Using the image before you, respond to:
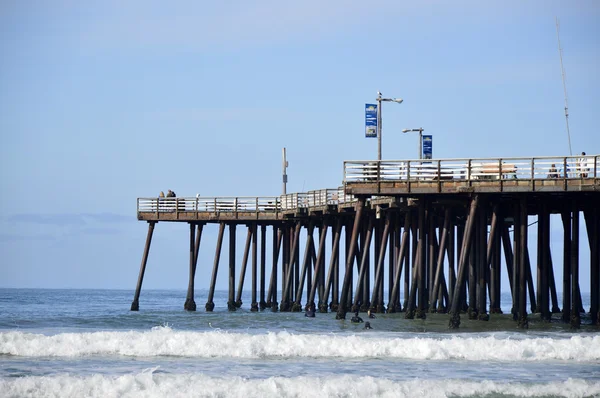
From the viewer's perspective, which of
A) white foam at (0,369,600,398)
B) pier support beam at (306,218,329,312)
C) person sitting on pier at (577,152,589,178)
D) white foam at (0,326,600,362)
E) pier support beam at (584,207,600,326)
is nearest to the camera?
white foam at (0,369,600,398)

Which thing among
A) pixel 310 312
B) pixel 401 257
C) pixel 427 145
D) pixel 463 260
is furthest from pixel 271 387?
pixel 427 145

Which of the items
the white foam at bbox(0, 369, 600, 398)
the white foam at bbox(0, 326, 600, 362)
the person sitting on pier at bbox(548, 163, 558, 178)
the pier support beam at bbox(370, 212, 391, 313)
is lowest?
the white foam at bbox(0, 369, 600, 398)

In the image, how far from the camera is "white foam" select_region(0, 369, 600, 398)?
2575 cm

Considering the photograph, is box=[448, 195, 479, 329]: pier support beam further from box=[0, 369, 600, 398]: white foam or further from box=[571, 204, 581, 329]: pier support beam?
box=[0, 369, 600, 398]: white foam

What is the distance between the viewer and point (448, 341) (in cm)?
3362

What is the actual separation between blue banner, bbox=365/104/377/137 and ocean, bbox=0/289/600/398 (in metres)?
8.33

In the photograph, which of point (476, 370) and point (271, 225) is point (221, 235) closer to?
point (271, 225)

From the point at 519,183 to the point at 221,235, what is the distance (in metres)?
24.7

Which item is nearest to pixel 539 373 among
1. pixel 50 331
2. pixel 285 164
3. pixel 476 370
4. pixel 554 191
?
pixel 476 370

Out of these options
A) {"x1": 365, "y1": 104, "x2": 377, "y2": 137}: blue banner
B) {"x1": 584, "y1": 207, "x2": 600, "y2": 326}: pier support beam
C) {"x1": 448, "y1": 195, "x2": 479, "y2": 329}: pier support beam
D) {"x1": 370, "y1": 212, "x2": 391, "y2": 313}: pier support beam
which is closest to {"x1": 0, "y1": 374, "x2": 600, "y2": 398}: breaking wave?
{"x1": 448, "y1": 195, "x2": 479, "y2": 329}: pier support beam

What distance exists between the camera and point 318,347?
→ 109 ft

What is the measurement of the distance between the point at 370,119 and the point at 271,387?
2062 cm

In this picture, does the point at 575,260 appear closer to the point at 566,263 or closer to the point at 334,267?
the point at 566,263

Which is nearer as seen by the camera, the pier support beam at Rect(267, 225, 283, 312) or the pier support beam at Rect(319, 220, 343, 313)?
the pier support beam at Rect(319, 220, 343, 313)
